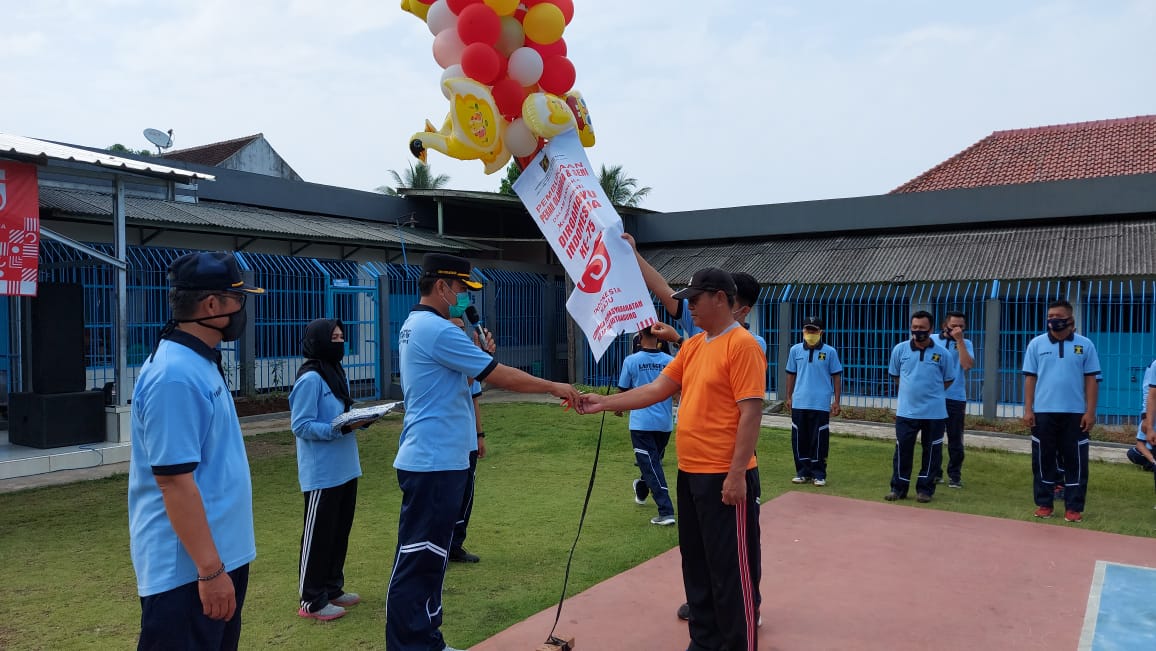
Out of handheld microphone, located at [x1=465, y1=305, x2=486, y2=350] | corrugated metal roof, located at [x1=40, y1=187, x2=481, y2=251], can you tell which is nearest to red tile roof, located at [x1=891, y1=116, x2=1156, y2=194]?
corrugated metal roof, located at [x1=40, y1=187, x2=481, y2=251]

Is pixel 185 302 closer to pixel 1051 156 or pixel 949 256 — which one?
pixel 949 256

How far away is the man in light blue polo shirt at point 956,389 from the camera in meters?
7.48

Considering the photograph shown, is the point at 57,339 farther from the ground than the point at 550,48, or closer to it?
closer to it

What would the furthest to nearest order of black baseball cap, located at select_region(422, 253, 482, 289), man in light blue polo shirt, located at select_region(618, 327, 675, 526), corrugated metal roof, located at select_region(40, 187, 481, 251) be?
corrugated metal roof, located at select_region(40, 187, 481, 251)
man in light blue polo shirt, located at select_region(618, 327, 675, 526)
black baseball cap, located at select_region(422, 253, 482, 289)

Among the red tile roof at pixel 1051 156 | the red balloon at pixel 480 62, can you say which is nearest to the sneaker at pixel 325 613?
the red balloon at pixel 480 62

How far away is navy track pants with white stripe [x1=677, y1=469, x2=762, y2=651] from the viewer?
3.46 metres

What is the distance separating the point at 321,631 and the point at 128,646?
36.2 inches

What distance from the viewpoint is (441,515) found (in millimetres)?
3502

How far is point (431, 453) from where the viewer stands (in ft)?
11.5

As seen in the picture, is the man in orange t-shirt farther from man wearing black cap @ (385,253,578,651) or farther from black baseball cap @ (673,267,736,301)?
man wearing black cap @ (385,253,578,651)

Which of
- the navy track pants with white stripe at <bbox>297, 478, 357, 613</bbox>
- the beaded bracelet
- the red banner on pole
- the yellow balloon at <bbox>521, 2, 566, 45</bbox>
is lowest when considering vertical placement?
the navy track pants with white stripe at <bbox>297, 478, 357, 613</bbox>

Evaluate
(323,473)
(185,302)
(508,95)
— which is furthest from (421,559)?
(508,95)

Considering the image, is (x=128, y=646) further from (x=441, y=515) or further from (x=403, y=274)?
(x=403, y=274)

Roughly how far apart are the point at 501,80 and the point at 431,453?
2.02 meters
